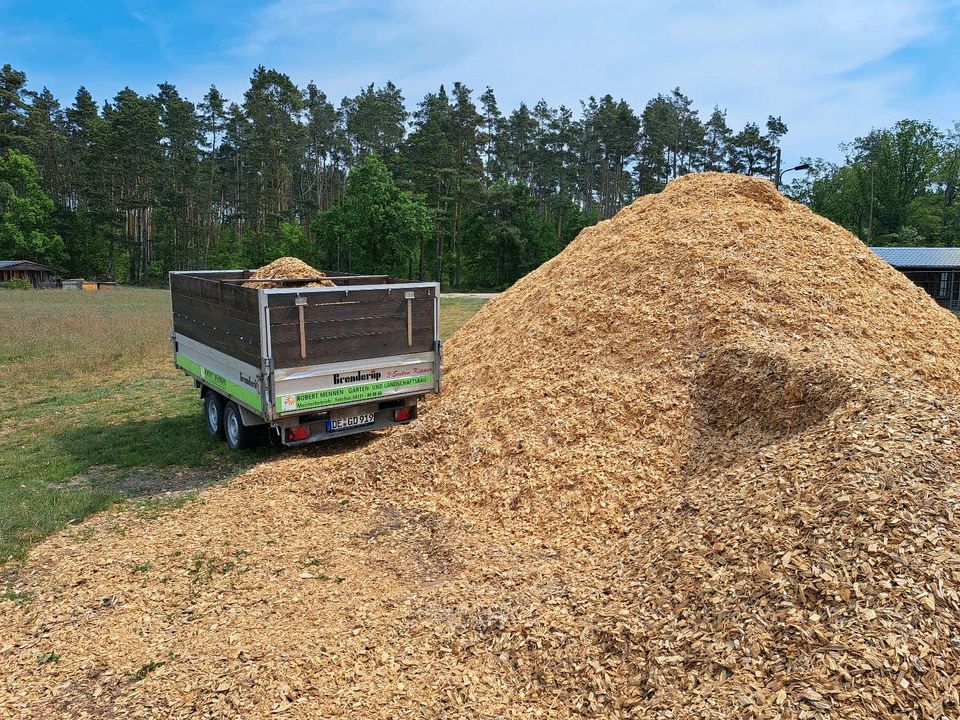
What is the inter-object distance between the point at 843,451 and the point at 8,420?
43.9ft

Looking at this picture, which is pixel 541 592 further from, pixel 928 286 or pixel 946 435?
pixel 928 286

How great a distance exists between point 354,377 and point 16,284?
190 ft

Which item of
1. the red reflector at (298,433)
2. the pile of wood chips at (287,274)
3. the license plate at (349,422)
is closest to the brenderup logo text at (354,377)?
the license plate at (349,422)

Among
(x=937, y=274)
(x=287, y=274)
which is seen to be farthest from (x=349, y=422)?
(x=937, y=274)

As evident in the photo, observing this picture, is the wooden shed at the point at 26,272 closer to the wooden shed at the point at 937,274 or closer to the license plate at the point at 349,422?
the license plate at the point at 349,422

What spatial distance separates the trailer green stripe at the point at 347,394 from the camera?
28.9ft

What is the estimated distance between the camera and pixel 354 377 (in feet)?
30.4

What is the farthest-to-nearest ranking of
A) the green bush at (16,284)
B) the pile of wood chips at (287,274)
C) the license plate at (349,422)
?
the green bush at (16,284) < the pile of wood chips at (287,274) < the license plate at (349,422)

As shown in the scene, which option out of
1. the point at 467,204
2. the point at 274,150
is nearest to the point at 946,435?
the point at 467,204

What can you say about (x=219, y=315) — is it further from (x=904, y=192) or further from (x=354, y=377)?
(x=904, y=192)

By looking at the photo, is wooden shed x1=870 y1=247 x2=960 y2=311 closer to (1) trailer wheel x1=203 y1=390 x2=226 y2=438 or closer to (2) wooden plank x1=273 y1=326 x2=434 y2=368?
(2) wooden plank x1=273 y1=326 x2=434 y2=368

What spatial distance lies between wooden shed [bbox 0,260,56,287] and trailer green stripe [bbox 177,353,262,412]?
57004mm

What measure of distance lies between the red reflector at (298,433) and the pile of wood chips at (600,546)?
1.28 feet

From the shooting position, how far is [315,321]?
889cm
